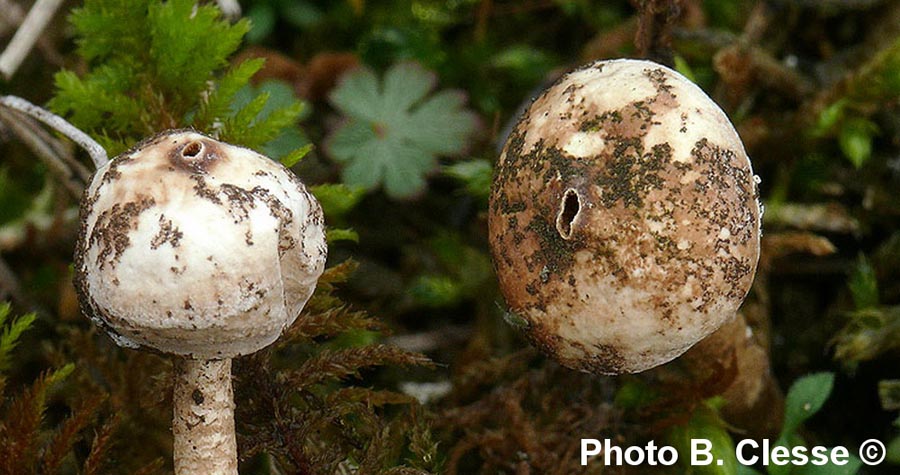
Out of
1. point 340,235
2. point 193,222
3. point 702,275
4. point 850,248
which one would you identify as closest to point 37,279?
point 340,235

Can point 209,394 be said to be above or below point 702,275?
below

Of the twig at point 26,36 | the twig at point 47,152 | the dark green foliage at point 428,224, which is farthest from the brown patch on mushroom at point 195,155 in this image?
the twig at point 26,36

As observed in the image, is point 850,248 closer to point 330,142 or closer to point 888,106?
point 888,106

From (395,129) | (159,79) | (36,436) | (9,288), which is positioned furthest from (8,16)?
(36,436)

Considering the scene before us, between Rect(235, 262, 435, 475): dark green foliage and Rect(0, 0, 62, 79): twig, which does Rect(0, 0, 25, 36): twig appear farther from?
Rect(235, 262, 435, 475): dark green foliage

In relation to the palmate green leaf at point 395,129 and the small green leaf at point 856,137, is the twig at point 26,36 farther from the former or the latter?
the small green leaf at point 856,137

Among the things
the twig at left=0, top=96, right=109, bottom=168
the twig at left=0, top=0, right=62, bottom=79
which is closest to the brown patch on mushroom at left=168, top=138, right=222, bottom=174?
the twig at left=0, top=96, right=109, bottom=168
